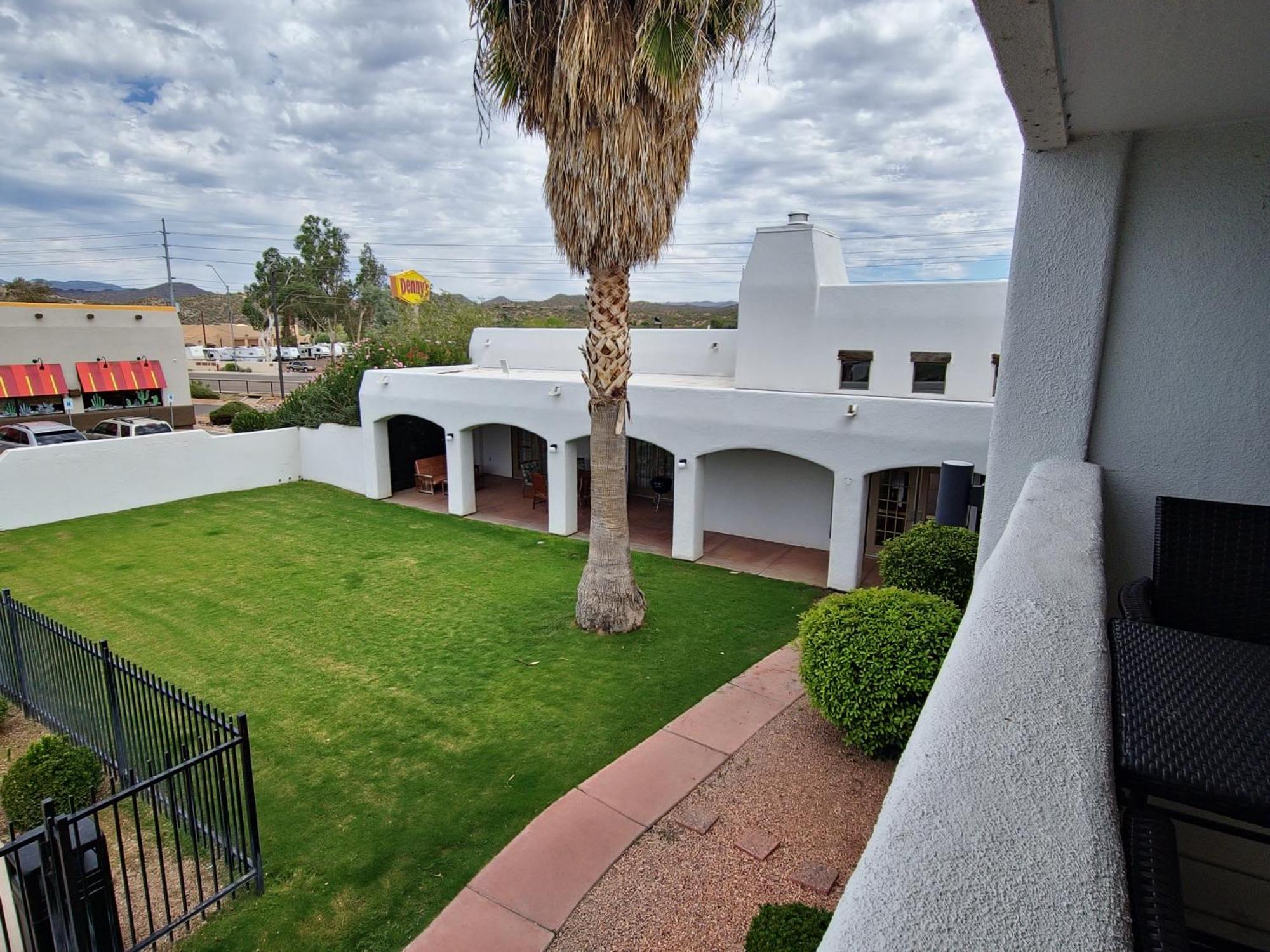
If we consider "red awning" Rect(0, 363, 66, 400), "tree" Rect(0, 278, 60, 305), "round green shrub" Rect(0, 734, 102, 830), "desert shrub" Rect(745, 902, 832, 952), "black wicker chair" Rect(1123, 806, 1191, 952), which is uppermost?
"tree" Rect(0, 278, 60, 305)

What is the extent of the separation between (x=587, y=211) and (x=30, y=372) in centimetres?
3155

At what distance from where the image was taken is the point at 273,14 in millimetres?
17203

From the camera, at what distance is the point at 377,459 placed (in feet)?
65.6

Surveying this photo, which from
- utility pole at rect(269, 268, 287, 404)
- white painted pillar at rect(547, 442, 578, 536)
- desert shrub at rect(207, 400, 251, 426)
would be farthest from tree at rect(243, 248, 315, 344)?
white painted pillar at rect(547, 442, 578, 536)

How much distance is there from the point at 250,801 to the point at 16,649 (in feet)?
17.0

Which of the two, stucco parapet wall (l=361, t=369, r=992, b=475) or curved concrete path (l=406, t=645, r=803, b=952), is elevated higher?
stucco parapet wall (l=361, t=369, r=992, b=475)

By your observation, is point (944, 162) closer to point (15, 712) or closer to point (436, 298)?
point (15, 712)

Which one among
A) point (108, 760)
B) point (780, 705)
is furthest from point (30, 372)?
point (780, 705)

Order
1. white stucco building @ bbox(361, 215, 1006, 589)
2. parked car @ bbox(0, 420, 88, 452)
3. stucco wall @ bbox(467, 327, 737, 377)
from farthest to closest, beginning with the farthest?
parked car @ bbox(0, 420, 88, 452) → stucco wall @ bbox(467, 327, 737, 377) → white stucco building @ bbox(361, 215, 1006, 589)

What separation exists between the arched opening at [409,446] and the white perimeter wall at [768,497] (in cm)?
847

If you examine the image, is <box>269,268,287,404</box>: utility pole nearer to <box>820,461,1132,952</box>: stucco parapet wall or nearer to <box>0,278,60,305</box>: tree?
<box>0,278,60,305</box>: tree

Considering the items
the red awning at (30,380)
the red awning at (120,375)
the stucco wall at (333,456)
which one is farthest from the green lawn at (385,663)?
the red awning at (120,375)

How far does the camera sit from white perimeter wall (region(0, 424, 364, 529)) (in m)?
17.1

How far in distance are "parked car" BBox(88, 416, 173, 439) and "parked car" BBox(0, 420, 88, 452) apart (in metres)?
0.86
